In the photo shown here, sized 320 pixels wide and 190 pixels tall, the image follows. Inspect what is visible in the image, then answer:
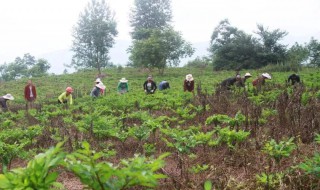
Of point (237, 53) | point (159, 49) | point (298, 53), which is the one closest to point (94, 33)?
point (159, 49)

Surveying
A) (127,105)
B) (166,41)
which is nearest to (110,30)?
(166,41)

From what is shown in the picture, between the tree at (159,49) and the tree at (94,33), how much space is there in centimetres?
338

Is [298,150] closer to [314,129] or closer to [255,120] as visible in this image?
[314,129]

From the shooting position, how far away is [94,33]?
28484 mm

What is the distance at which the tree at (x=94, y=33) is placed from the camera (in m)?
28.6

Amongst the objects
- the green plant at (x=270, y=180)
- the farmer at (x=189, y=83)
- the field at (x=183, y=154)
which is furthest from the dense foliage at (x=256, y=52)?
the green plant at (x=270, y=180)

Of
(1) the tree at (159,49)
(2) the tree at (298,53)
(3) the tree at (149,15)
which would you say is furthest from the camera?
(3) the tree at (149,15)

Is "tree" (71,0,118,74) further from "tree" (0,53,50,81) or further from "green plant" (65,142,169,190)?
"green plant" (65,142,169,190)

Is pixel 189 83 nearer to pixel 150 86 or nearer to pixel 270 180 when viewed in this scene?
pixel 150 86

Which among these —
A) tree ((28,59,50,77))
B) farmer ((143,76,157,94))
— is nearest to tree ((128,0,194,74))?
farmer ((143,76,157,94))

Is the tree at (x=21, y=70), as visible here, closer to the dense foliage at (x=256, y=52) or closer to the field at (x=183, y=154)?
the dense foliage at (x=256, y=52)

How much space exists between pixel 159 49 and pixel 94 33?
22.8 feet

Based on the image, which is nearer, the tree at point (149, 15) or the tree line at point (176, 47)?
the tree line at point (176, 47)

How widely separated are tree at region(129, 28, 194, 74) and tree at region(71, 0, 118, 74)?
338cm
